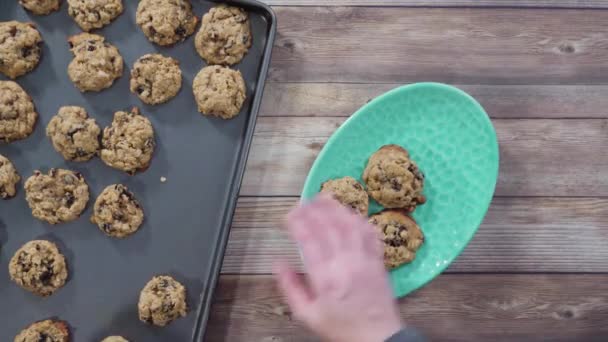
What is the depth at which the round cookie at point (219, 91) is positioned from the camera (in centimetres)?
127

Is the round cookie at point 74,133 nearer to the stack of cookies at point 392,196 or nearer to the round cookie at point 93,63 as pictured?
the round cookie at point 93,63

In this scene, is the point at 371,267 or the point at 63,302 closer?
the point at 371,267

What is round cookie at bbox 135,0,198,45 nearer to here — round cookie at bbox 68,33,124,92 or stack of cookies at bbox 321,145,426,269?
round cookie at bbox 68,33,124,92

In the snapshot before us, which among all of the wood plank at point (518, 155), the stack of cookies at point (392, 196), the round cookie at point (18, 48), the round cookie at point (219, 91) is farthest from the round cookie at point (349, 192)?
the round cookie at point (18, 48)

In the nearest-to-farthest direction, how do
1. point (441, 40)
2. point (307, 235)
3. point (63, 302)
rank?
point (307, 235) → point (63, 302) → point (441, 40)

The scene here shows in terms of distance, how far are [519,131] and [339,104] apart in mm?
504

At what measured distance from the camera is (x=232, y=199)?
1255 mm

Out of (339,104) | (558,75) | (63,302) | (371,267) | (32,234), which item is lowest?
(63,302)

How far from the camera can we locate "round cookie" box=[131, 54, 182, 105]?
4.22ft

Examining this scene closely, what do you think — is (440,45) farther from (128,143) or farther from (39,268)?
(39,268)

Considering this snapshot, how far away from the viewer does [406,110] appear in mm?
1344

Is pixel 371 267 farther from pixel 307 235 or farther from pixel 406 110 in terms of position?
pixel 406 110

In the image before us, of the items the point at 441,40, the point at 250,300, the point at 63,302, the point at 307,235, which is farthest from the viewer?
the point at 441,40

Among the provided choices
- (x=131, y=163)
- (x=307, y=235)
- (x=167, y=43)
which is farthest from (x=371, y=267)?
(x=167, y=43)
